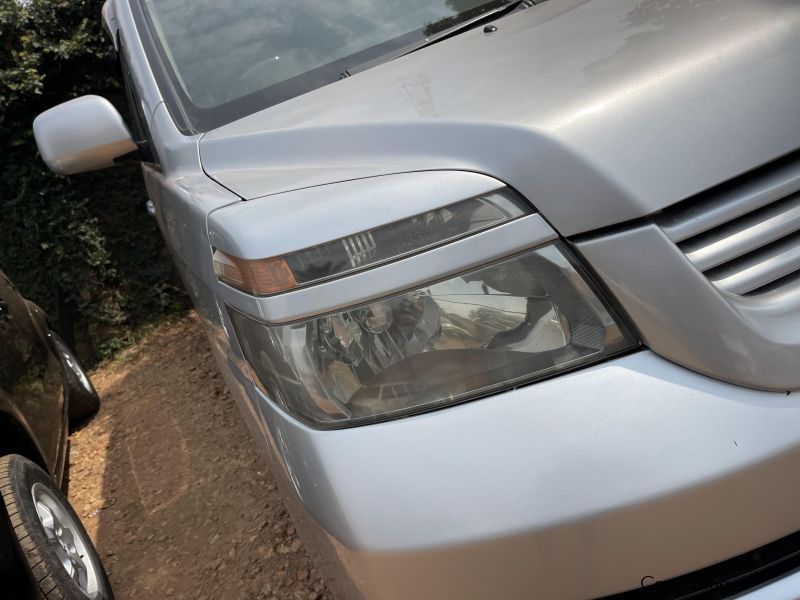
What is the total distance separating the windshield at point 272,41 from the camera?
2104 mm

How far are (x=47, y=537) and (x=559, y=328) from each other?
1.91 metres

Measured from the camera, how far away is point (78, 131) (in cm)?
230

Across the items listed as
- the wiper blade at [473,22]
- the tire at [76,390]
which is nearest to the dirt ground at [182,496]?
the tire at [76,390]

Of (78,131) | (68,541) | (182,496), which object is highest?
(78,131)

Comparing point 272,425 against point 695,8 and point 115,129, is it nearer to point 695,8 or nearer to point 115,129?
point 695,8

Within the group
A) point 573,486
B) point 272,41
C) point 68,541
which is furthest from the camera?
point 68,541

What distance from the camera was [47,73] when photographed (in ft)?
Answer: 17.4

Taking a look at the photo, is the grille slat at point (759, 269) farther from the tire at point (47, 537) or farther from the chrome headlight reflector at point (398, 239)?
the tire at point (47, 537)

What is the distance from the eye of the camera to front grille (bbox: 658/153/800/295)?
1121mm

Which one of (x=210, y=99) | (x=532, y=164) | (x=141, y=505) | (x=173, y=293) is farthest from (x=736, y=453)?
(x=173, y=293)

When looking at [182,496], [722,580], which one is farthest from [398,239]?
[182,496]

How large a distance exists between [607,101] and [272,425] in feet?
2.61

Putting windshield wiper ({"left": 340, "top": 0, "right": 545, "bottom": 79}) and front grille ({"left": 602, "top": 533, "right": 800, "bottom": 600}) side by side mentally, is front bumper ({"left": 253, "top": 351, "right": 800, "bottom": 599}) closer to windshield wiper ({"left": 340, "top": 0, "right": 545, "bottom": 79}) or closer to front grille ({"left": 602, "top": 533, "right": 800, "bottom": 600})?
front grille ({"left": 602, "top": 533, "right": 800, "bottom": 600})

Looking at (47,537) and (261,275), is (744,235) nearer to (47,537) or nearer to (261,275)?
(261,275)
